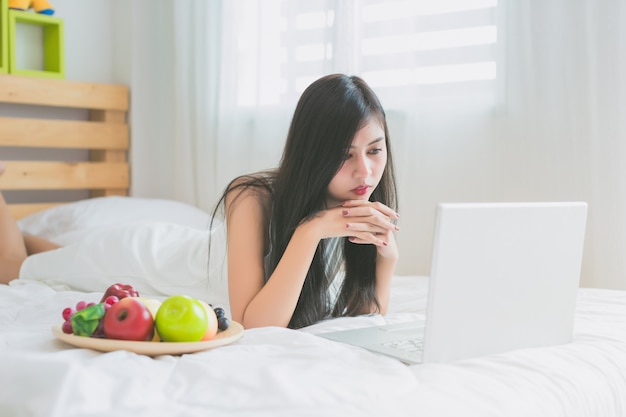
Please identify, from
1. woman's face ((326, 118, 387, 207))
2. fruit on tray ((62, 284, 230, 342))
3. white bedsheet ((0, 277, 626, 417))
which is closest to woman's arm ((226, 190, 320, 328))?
woman's face ((326, 118, 387, 207))

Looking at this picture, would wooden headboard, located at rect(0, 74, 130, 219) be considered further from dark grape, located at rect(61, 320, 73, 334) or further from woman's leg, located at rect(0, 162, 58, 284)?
dark grape, located at rect(61, 320, 73, 334)

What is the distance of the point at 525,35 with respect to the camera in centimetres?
255

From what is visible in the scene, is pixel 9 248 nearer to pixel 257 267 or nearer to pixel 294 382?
pixel 257 267

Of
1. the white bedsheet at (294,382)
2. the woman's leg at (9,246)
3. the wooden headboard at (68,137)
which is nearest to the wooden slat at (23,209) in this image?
the wooden headboard at (68,137)

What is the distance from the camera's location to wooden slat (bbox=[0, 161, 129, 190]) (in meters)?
3.28

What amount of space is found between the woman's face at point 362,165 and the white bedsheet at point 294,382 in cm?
41

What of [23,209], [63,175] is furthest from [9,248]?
[63,175]

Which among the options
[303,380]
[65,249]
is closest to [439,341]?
[303,380]

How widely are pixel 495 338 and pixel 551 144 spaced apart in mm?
1416

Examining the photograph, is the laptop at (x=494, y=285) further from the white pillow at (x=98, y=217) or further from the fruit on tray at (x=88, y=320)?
the white pillow at (x=98, y=217)

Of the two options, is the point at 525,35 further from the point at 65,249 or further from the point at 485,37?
the point at 65,249

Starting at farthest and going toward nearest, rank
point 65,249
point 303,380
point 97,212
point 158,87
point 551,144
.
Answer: point 158,87 → point 97,212 → point 551,144 → point 65,249 → point 303,380

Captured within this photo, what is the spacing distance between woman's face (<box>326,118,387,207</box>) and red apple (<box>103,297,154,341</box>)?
0.56m

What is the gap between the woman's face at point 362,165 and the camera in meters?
1.58
